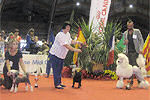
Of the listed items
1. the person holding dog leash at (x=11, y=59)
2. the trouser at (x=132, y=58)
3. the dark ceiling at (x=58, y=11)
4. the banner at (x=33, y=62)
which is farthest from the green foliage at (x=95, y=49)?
the dark ceiling at (x=58, y=11)

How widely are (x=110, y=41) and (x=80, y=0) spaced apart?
38.8ft

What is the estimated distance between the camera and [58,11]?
16.1 meters

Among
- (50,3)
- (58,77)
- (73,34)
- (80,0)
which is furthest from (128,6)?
(58,77)

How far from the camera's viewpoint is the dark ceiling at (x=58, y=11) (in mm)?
14867

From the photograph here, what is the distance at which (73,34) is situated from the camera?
6.46m

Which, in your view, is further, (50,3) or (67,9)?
(67,9)

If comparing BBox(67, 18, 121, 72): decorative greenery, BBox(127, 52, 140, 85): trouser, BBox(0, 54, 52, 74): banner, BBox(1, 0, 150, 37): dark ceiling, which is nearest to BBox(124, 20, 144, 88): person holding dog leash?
BBox(127, 52, 140, 85): trouser

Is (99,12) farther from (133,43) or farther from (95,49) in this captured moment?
(133,43)

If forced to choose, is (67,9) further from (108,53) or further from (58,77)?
(58,77)

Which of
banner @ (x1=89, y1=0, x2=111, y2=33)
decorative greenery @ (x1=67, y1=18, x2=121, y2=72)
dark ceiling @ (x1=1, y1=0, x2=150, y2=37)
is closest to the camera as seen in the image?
decorative greenery @ (x1=67, y1=18, x2=121, y2=72)

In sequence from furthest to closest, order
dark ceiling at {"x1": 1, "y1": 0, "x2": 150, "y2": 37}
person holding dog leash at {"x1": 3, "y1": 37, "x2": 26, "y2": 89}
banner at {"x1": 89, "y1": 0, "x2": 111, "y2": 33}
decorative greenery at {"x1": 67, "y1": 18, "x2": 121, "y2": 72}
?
dark ceiling at {"x1": 1, "y1": 0, "x2": 150, "y2": 37} → banner at {"x1": 89, "y1": 0, "x2": 111, "y2": 33} → decorative greenery at {"x1": 67, "y1": 18, "x2": 121, "y2": 72} → person holding dog leash at {"x1": 3, "y1": 37, "x2": 26, "y2": 89}

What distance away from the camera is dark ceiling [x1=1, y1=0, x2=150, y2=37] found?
48.8 feet

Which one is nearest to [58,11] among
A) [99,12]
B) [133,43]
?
[99,12]

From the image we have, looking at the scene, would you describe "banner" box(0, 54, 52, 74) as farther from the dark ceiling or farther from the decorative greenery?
the dark ceiling
